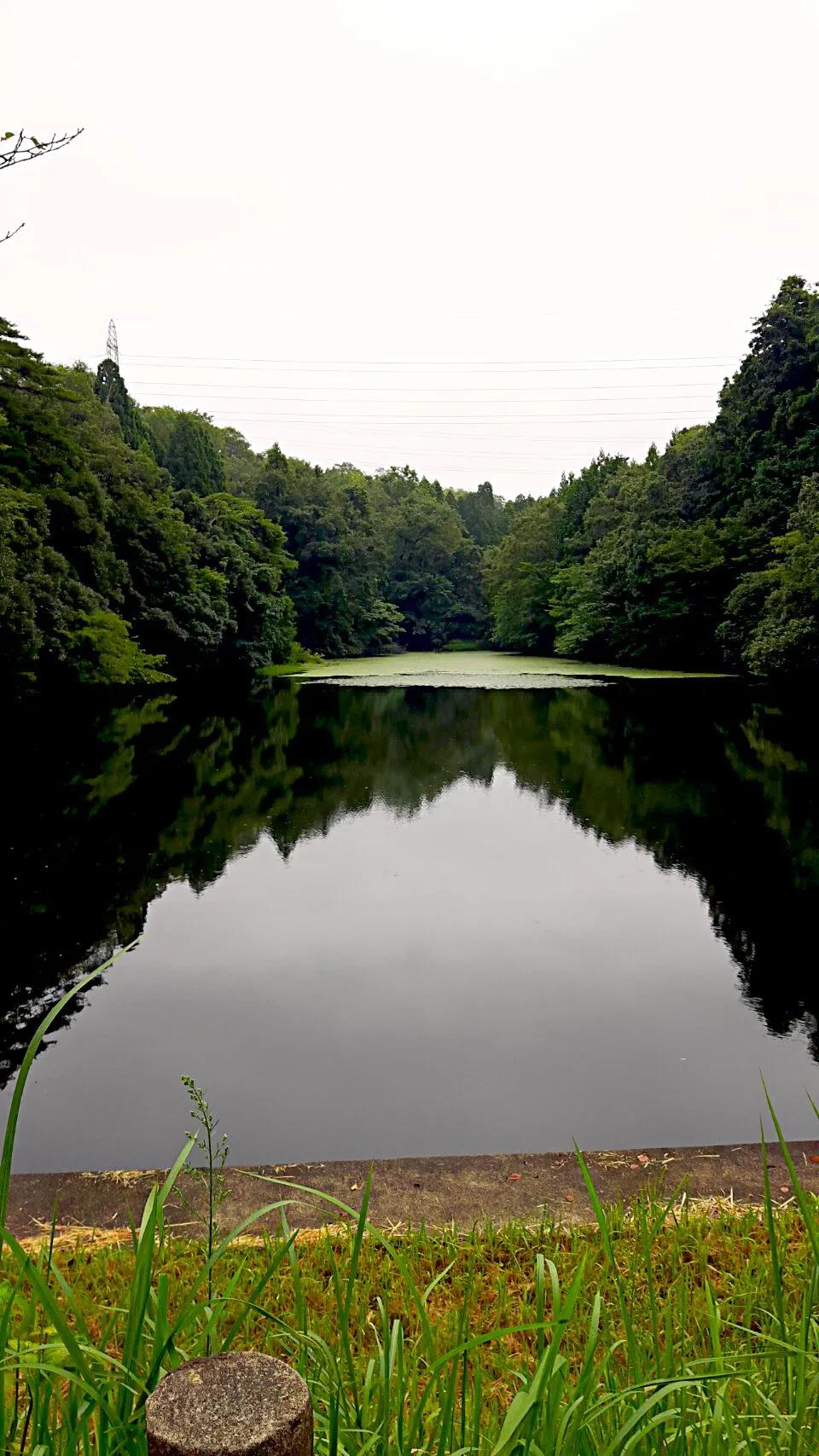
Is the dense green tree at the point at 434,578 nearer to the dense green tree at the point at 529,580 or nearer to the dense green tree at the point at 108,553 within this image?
the dense green tree at the point at 529,580

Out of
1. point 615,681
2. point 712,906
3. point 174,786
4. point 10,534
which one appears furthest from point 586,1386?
point 615,681

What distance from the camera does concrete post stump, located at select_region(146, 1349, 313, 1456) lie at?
3.26 ft

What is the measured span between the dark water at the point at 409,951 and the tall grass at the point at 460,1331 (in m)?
1.06

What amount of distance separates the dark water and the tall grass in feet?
3.46

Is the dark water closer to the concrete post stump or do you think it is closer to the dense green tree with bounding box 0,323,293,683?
the concrete post stump

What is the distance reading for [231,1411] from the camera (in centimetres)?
103

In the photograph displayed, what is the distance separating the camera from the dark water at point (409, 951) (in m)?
3.93

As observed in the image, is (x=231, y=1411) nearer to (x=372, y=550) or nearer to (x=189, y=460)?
(x=189, y=460)

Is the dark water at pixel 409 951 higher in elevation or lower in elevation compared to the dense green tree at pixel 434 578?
lower

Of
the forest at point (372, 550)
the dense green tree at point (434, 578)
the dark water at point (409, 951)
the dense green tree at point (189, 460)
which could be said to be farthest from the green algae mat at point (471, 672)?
the dark water at point (409, 951)

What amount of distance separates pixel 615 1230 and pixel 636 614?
3283 cm

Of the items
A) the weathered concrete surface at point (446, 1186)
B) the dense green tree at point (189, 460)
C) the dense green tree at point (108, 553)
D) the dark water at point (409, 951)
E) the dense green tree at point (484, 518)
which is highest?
the dense green tree at point (484, 518)

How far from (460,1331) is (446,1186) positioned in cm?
164

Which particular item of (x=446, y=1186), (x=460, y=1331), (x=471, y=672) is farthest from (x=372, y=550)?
(x=460, y=1331)
